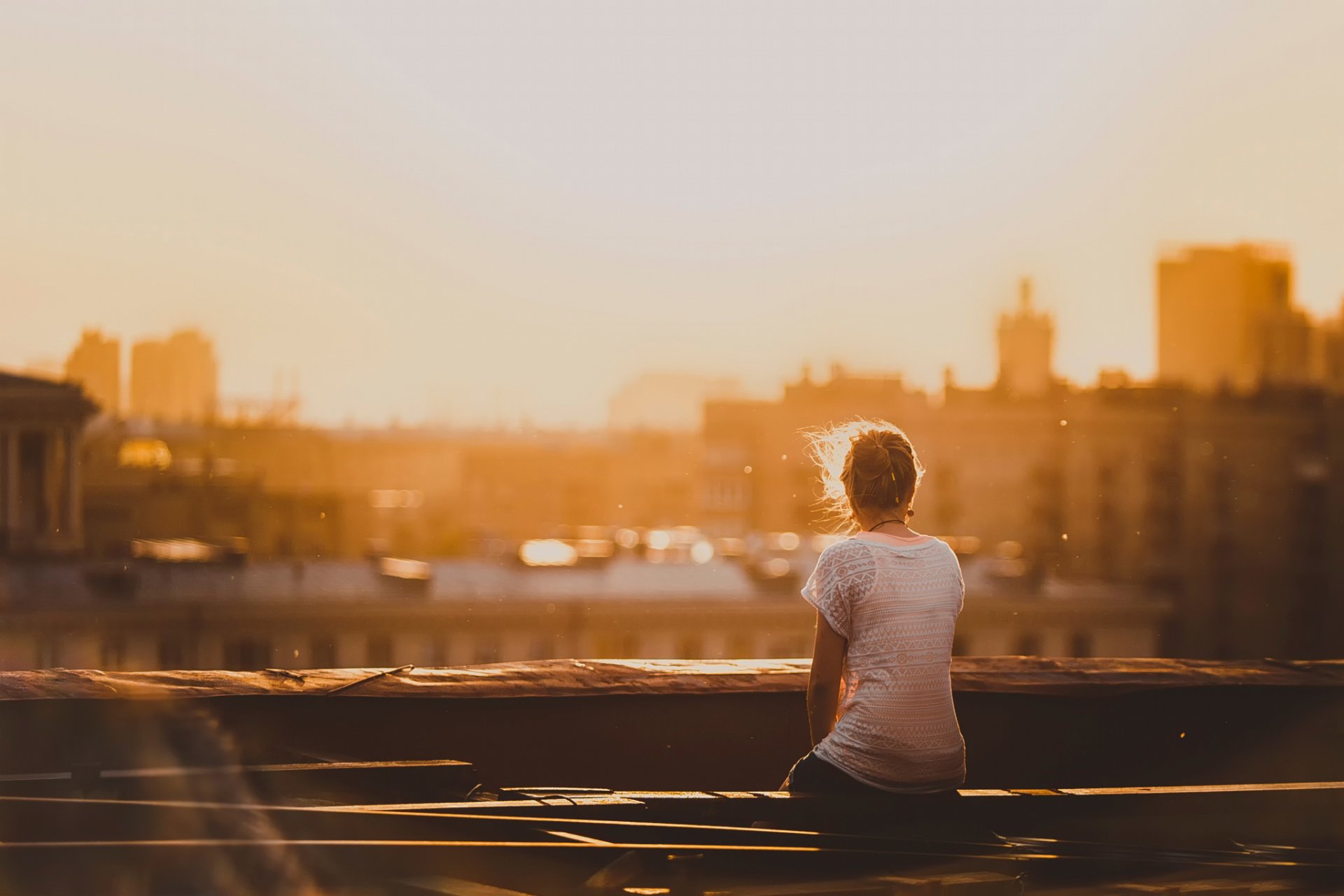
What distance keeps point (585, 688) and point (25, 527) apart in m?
46.7

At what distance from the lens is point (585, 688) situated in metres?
3.20

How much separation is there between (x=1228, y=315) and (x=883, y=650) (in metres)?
71.1

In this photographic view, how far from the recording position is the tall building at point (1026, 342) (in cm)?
6712

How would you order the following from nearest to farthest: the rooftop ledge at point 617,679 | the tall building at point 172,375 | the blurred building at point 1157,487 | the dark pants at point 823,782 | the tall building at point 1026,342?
1. the dark pants at point 823,782
2. the rooftop ledge at point 617,679
3. the blurred building at point 1157,487
4. the tall building at point 172,375
5. the tall building at point 1026,342

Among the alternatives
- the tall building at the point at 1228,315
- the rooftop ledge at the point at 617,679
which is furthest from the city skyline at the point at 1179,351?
the rooftop ledge at the point at 617,679

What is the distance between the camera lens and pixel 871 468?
105 inches

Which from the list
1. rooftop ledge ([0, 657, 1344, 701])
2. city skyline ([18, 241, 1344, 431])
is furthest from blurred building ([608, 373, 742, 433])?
rooftop ledge ([0, 657, 1344, 701])

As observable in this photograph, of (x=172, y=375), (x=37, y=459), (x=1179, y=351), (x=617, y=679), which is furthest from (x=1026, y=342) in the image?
(x=617, y=679)

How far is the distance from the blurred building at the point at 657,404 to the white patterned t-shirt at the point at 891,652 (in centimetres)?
6682

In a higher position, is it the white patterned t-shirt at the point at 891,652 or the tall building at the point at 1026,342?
the tall building at the point at 1026,342

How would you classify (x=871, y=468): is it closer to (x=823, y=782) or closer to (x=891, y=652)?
(x=891, y=652)

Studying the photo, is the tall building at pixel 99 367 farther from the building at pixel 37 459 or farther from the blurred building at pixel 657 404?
the blurred building at pixel 657 404

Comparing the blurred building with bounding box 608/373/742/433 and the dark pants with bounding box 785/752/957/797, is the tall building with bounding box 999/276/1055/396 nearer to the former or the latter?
the blurred building with bounding box 608/373/742/433

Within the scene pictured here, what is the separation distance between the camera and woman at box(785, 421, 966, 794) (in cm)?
261
